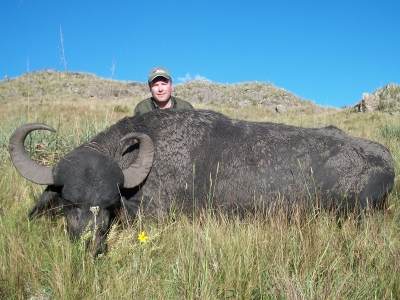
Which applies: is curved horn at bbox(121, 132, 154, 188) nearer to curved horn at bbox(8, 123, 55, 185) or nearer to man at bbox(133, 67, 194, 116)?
curved horn at bbox(8, 123, 55, 185)

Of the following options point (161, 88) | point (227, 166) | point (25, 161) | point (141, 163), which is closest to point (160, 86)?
point (161, 88)

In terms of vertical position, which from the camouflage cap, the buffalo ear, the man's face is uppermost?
the camouflage cap

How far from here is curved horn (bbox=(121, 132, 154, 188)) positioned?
14.6ft

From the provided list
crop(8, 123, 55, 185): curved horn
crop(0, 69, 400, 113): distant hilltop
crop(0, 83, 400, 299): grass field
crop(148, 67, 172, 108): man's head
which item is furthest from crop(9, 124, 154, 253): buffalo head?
crop(0, 69, 400, 113): distant hilltop

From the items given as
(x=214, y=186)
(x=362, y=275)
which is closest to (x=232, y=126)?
(x=214, y=186)

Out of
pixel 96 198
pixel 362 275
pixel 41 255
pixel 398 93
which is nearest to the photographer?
pixel 362 275

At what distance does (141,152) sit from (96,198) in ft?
2.99

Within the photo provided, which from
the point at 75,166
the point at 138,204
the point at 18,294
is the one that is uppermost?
the point at 75,166

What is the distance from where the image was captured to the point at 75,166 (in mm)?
4074

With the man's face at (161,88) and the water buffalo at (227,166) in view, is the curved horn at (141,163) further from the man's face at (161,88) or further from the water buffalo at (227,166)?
the man's face at (161,88)

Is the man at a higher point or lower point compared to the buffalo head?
higher

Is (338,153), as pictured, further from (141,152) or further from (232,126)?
(141,152)

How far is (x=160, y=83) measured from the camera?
7.69 m

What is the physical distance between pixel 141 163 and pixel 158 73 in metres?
3.43
